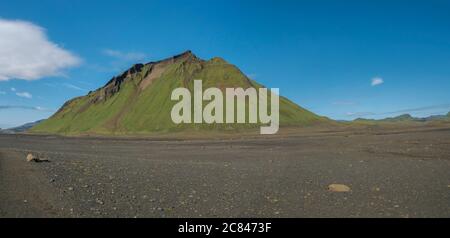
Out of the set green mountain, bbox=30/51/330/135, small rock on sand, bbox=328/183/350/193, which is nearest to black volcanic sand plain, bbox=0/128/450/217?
small rock on sand, bbox=328/183/350/193

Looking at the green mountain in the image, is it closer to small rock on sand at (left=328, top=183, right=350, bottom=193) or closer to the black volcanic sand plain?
the black volcanic sand plain

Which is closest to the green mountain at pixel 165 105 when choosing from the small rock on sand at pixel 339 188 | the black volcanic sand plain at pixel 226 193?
the black volcanic sand plain at pixel 226 193

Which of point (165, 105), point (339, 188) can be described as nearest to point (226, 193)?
point (339, 188)

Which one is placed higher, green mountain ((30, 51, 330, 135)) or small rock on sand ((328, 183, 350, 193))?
green mountain ((30, 51, 330, 135))

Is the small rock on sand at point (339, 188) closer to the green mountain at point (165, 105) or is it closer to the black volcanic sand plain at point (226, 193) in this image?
the black volcanic sand plain at point (226, 193)

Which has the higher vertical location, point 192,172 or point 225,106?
point 225,106

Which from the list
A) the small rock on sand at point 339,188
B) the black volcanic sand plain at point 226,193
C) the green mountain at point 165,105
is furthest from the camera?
the green mountain at point 165,105

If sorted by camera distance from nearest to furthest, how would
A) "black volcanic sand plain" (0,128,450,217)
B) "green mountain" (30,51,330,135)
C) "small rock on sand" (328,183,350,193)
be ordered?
"black volcanic sand plain" (0,128,450,217) → "small rock on sand" (328,183,350,193) → "green mountain" (30,51,330,135)

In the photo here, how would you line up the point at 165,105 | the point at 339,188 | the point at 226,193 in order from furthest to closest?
1. the point at 165,105
2. the point at 339,188
3. the point at 226,193

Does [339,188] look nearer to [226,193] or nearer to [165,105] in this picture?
[226,193]
